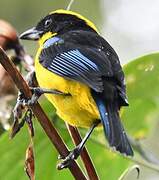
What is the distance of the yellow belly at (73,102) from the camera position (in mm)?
2031

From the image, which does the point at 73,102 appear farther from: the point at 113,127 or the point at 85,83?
the point at 113,127

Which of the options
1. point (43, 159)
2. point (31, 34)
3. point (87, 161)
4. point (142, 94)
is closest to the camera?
point (87, 161)

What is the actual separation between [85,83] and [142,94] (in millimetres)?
519

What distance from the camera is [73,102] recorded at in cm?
208

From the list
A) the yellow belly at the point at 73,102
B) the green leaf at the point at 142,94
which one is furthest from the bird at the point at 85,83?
the green leaf at the point at 142,94

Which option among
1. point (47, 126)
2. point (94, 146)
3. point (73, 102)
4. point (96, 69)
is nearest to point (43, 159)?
point (94, 146)

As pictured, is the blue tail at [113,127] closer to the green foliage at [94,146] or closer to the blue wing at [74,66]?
the blue wing at [74,66]

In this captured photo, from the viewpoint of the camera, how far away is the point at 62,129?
2.36 meters

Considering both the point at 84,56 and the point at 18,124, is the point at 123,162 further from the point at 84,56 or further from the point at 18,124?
the point at 18,124

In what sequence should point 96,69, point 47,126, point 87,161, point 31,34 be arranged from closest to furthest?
point 47,126
point 87,161
point 96,69
point 31,34

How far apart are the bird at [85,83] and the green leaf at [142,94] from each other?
11cm

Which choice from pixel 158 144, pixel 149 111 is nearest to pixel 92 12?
pixel 158 144

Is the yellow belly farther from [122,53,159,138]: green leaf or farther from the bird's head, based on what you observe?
the bird's head

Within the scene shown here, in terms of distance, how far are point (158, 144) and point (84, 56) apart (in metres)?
4.07
